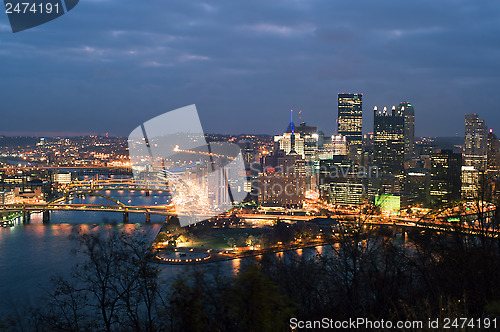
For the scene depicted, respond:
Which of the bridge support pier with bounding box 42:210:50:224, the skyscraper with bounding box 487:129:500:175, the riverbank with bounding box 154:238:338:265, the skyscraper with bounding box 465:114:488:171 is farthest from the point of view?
the skyscraper with bounding box 465:114:488:171

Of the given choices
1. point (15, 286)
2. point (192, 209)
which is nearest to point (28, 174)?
Answer: point (192, 209)

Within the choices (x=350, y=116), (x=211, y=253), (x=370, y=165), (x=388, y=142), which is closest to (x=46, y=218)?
(x=211, y=253)

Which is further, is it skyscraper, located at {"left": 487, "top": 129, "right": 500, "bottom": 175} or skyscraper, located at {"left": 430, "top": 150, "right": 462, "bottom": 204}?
skyscraper, located at {"left": 487, "top": 129, "right": 500, "bottom": 175}

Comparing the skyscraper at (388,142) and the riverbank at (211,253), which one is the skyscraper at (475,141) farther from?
the riverbank at (211,253)

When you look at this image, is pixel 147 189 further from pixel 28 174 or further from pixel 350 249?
pixel 350 249

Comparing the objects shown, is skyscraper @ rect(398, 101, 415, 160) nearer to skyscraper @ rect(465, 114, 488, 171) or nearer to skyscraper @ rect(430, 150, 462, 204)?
skyscraper @ rect(465, 114, 488, 171)

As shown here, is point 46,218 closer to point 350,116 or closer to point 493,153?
point 493,153

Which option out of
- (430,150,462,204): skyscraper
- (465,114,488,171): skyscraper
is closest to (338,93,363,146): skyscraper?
(465,114,488,171): skyscraper
